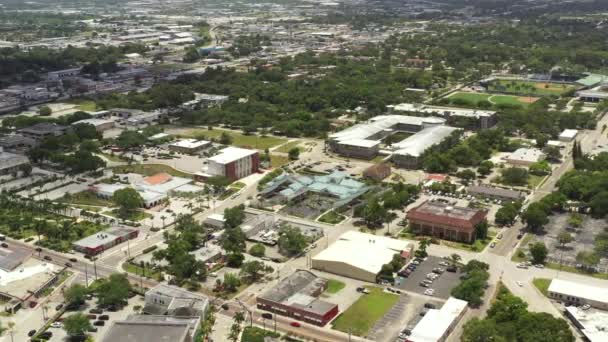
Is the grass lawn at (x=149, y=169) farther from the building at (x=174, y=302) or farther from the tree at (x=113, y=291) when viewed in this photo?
the building at (x=174, y=302)

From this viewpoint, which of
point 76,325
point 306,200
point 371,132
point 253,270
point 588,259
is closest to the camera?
point 76,325

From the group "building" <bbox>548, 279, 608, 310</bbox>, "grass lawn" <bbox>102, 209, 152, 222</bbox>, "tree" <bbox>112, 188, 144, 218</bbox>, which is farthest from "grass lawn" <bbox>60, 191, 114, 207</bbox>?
"building" <bbox>548, 279, 608, 310</bbox>

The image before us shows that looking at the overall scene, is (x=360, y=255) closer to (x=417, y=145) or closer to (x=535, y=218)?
(x=535, y=218)

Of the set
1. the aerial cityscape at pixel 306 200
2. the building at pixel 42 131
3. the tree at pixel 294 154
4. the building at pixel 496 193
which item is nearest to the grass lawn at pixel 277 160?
the aerial cityscape at pixel 306 200

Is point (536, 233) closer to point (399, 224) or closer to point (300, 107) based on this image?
point (399, 224)

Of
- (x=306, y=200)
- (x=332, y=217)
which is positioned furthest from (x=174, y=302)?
(x=306, y=200)

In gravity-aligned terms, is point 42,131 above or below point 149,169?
above

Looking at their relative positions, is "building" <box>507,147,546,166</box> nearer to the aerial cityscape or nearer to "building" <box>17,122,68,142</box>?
the aerial cityscape
